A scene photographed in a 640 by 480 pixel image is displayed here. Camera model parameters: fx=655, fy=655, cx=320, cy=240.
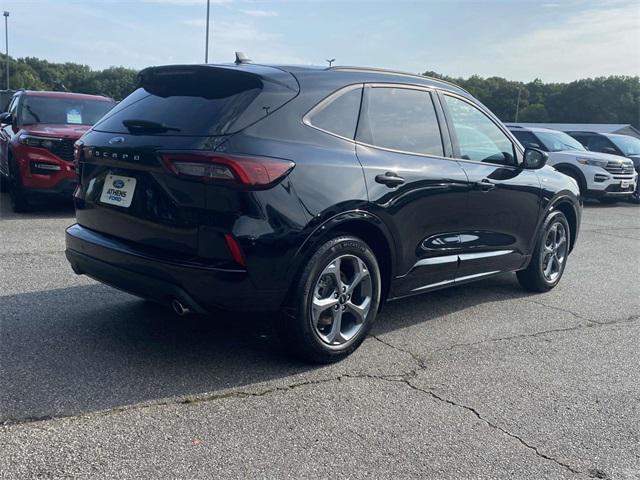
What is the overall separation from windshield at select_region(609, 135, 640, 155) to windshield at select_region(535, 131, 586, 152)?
203cm

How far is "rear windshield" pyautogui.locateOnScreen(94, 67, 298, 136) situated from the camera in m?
3.78

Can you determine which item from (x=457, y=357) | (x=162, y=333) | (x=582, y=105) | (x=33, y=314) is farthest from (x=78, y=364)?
(x=582, y=105)

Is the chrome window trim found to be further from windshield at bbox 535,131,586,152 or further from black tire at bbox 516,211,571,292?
windshield at bbox 535,131,586,152

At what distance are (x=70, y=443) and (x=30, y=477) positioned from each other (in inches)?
11.1

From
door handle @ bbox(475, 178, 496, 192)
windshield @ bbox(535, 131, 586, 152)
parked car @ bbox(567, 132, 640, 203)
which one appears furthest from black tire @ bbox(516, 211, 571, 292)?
parked car @ bbox(567, 132, 640, 203)

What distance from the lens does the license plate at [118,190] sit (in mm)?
3918

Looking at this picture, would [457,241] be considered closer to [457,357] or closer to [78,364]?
[457,357]

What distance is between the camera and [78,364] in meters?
3.83

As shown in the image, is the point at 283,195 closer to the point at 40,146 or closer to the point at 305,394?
the point at 305,394

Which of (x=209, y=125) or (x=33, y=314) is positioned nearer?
(x=209, y=125)

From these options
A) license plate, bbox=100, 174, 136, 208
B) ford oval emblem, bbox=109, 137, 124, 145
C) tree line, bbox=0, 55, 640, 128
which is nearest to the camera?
license plate, bbox=100, 174, 136, 208

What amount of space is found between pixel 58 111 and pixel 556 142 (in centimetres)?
1190

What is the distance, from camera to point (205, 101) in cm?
391

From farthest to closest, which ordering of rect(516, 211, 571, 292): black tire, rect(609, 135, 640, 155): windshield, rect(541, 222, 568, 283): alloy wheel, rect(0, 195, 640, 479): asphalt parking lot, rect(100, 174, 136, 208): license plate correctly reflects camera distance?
rect(609, 135, 640, 155): windshield
rect(541, 222, 568, 283): alloy wheel
rect(516, 211, 571, 292): black tire
rect(100, 174, 136, 208): license plate
rect(0, 195, 640, 479): asphalt parking lot
